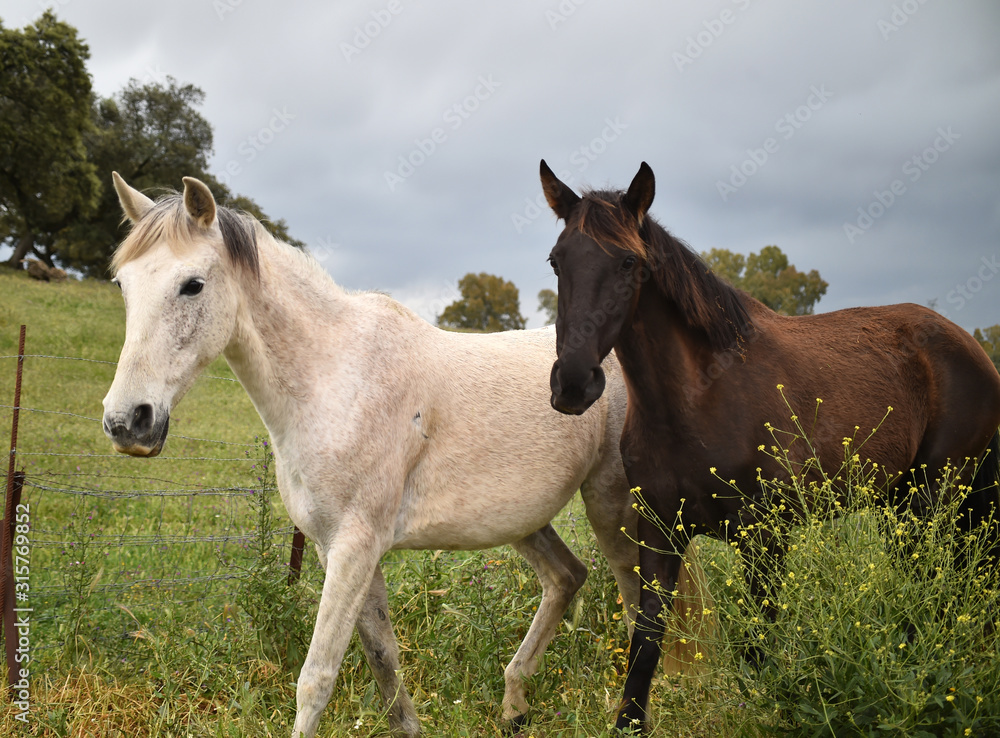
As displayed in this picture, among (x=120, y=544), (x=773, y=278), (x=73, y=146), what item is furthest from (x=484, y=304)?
(x=120, y=544)

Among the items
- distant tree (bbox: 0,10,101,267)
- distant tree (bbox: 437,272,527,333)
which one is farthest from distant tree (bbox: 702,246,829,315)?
distant tree (bbox: 0,10,101,267)

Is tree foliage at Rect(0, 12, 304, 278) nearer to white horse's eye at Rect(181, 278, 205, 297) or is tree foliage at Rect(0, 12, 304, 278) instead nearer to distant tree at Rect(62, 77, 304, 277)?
distant tree at Rect(62, 77, 304, 277)

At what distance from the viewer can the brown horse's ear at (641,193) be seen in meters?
3.15

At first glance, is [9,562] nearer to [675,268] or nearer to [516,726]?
[516,726]

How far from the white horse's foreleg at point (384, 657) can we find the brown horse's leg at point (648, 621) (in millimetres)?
1121

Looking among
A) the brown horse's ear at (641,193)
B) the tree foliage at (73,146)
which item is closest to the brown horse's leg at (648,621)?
the brown horse's ear at (641,193)

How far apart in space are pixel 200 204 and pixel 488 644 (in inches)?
119

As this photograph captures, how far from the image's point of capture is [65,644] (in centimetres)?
407

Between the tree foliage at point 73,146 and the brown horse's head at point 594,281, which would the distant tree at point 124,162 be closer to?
the tree foliage at point 73,146

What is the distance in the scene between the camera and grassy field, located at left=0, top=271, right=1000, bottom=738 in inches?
96.3

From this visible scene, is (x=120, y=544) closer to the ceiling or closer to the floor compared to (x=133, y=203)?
closer to the floor

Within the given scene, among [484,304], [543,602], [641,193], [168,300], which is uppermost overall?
[484,304]

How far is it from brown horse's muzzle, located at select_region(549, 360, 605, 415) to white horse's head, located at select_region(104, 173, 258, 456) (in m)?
1.48

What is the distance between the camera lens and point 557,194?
3.46 m
